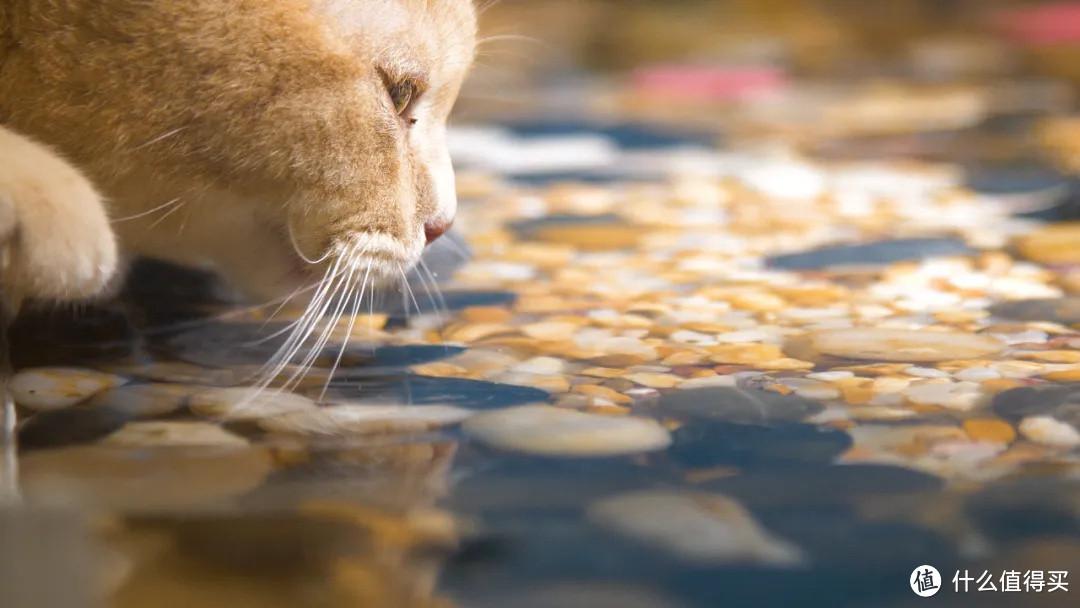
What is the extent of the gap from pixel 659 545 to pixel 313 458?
232 millimetres

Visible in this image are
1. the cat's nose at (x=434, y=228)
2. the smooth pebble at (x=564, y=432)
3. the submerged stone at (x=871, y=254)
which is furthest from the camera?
the submerged stone at (x=871, y=254)

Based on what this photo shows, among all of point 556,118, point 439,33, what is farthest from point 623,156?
point 439,33

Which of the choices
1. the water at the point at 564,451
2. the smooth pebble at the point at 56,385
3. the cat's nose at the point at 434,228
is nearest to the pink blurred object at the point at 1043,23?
the water at the point at 564,451

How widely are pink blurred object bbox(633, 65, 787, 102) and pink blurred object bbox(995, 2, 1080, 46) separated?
0.81 m

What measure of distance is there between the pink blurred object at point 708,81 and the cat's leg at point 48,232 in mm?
1750

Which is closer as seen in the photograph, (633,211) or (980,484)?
(980,484)

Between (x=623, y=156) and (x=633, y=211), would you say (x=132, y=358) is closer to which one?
(x=633, y=211)

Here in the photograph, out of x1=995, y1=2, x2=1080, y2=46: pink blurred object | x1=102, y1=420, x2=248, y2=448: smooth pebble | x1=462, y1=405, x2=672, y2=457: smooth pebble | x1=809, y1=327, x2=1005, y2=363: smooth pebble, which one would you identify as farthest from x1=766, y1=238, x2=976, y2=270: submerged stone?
x1=995, y1=2, x2=1080, y2=46: pink blurred object

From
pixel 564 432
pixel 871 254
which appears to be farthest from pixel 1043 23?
pixel 564 432

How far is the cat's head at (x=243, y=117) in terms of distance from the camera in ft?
2.77

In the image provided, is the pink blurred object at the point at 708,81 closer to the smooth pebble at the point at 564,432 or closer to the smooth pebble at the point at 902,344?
the smooth pebble at the point at 902,344

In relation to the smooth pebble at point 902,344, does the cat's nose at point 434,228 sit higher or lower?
higher

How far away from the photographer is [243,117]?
2.82 ft

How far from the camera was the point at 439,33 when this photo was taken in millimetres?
1010
